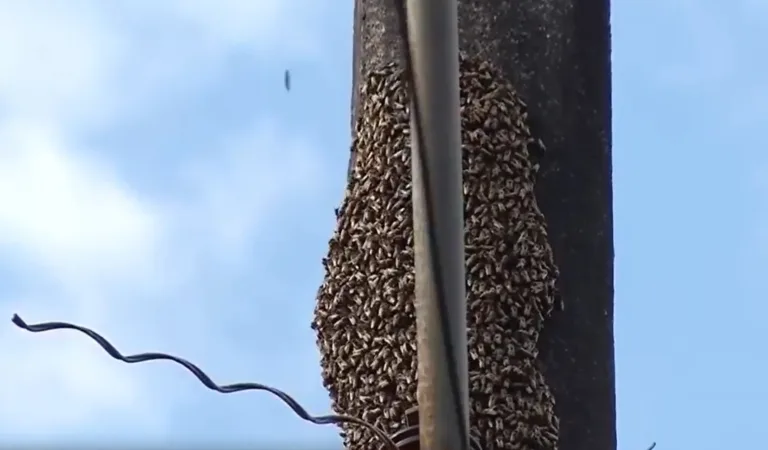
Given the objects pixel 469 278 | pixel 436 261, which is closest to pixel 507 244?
pixel 469 278

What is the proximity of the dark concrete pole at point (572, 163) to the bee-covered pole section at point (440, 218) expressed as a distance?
0.25 meters

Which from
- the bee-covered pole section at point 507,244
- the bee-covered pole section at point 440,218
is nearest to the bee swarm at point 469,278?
the bee-covered pole section at point 507,244

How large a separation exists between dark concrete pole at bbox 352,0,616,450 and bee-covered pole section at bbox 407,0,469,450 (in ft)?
0.83

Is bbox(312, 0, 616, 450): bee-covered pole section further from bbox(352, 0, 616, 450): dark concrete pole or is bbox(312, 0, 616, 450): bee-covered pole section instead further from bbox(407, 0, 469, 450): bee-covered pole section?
bbox(407, 0, 469, 450): bee-covered pole section

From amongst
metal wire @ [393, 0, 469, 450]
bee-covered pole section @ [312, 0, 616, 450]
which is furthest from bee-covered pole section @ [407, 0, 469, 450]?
bee-covered pole section @ [312, 0, 616, 450]

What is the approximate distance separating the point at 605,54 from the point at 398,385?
55 cm

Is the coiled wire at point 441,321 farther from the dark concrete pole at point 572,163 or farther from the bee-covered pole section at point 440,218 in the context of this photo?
the dark concrete pole at point 572,163

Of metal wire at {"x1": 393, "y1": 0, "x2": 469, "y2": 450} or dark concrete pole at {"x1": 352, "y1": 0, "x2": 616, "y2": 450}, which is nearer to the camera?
metal wire at {"x1": 393, "y1": 0, "x2": 469, "y2": 450}

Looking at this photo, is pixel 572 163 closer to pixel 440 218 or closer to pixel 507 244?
pixel 507 244

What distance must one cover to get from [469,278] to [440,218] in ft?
0.77

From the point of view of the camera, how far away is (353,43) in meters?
2.52

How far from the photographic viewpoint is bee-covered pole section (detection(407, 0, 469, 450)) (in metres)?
1.91

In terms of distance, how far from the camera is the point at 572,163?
221 centimetres

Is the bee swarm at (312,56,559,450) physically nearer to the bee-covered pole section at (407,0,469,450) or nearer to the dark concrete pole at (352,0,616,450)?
the dark concrete pole at (352,0,616,450)
